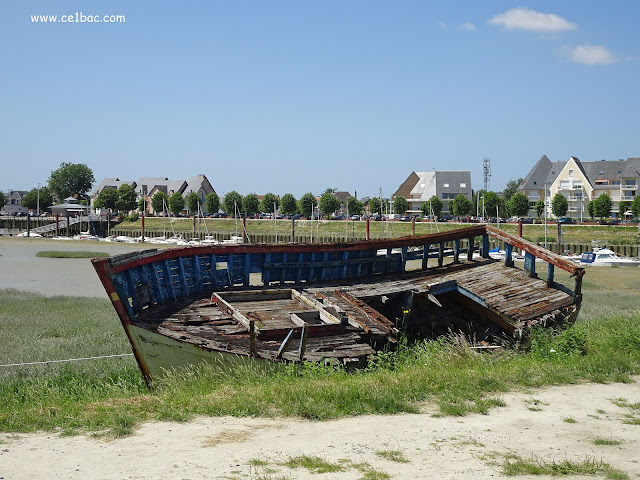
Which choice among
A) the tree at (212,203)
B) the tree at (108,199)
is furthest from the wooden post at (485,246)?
the tree at (108,199)

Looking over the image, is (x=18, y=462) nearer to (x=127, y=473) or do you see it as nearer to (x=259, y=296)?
(x=127, y=473)

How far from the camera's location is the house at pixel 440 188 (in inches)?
4104

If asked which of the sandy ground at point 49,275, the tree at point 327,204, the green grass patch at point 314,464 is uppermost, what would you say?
the tree at point 327,204

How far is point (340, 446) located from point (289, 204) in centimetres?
9034

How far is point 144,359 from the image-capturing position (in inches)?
391

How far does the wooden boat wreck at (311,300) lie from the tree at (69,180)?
129927 mm

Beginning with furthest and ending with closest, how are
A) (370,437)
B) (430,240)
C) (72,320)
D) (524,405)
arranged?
1. (72,320)
2. (430,240)
3. (524,405)
4. (370,437)

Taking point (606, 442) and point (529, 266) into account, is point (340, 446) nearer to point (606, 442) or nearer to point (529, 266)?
A: point (606, 442)

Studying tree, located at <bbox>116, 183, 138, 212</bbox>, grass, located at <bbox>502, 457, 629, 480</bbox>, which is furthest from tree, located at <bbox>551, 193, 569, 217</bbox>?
grass, located at <bbox>502, 457, 629, 480</bbox>

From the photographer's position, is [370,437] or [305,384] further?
[305,384]

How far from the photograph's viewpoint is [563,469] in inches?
243

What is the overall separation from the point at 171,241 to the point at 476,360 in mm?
67937

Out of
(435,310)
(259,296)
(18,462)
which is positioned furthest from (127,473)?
(435,310)

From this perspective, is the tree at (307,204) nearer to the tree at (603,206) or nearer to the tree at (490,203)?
the tree at (490,203)
